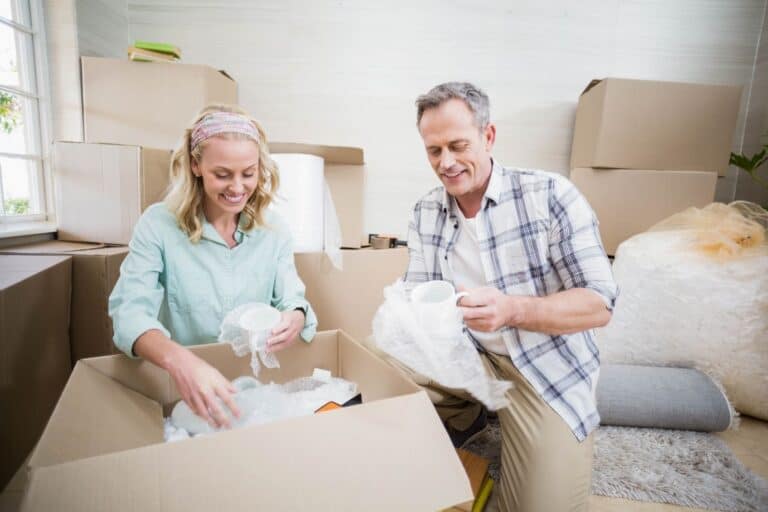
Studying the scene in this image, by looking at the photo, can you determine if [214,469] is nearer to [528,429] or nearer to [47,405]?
[528,429]

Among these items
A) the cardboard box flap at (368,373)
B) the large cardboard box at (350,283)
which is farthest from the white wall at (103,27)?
the cardboard box flap at (368,373)

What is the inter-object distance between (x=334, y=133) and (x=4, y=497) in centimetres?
172

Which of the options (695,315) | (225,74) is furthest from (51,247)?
(695,315)

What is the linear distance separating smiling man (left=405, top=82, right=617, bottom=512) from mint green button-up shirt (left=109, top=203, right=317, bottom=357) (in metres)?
0.50

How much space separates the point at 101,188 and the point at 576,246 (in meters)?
1.58

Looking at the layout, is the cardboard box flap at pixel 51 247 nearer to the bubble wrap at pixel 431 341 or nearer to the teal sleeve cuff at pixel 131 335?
the teal sleeve cuff at pixel 131 335

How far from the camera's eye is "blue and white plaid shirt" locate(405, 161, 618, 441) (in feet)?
2.89

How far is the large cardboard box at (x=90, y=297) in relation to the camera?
1.23 meters

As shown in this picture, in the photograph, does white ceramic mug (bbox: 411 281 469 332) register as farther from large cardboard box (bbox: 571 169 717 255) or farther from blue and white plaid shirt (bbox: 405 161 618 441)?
large cardboard box (bbox: 571 169 717 255)

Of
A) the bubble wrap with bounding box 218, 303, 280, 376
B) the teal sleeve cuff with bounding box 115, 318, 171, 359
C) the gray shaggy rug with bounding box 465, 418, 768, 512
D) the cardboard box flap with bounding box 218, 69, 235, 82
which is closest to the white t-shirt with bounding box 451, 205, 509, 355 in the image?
the gray shaggy rug with bounding box 465, 418, 768, 512

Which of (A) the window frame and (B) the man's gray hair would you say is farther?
(A) the window frame

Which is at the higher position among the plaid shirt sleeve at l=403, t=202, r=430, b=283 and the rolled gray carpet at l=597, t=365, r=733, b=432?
the plaid shirt sleeve at l=403, t=202, r=430, b=283

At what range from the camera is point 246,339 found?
782 mm

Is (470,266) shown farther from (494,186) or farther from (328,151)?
(328,151)
